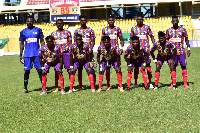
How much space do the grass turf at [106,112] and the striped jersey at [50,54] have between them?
1.11 meters

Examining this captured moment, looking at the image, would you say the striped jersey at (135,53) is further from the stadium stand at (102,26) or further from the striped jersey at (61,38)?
the stadium stand at (102,26)

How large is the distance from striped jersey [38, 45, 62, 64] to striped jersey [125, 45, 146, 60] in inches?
83.9

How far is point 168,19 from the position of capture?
49.6 metres

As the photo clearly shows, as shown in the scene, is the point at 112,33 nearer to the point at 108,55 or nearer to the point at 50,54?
the point at 108,55

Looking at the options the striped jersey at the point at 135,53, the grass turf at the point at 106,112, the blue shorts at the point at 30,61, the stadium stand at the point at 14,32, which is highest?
the stadium stand at the point at 14,32

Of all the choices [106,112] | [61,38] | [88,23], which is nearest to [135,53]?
[61,38]

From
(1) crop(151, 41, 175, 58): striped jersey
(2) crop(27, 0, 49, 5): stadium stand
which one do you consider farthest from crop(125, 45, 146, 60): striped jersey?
(2) crop(27, 0, 49, 5): stadium stand

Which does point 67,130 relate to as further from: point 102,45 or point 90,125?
point 102,45

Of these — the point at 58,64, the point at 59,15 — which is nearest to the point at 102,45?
the point at 58,64

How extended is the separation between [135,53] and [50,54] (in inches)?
103

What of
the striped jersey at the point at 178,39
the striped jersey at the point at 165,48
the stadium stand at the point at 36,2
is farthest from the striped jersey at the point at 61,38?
the stadium stand at the point at 36,2

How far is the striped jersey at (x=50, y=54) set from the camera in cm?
1044

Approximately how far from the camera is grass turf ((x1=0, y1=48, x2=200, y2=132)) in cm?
599

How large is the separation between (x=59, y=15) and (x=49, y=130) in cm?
4502
